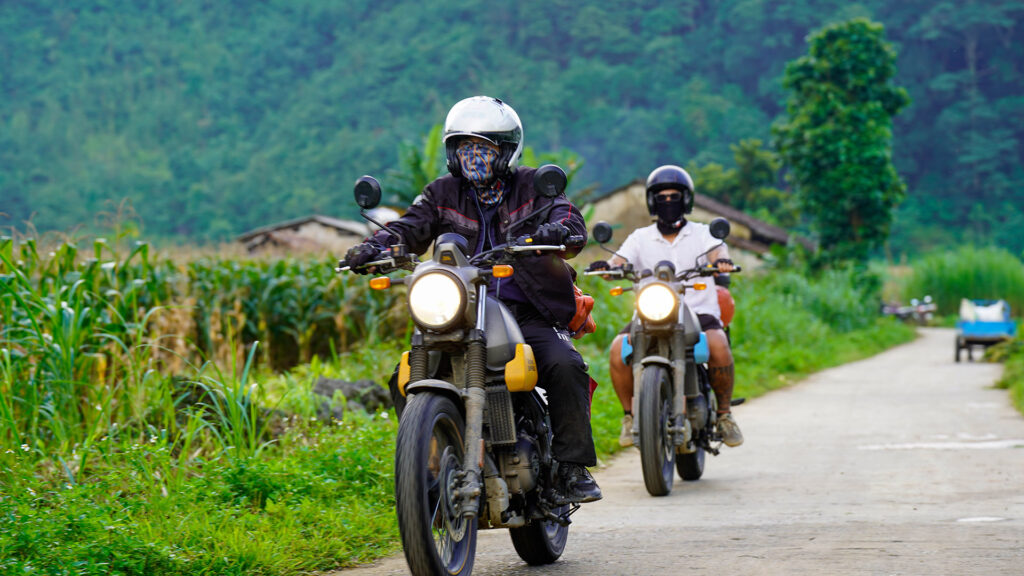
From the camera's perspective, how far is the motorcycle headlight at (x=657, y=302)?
7770 mm

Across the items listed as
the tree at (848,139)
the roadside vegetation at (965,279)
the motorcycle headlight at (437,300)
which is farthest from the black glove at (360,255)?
the roadside vegetation at (965,279)

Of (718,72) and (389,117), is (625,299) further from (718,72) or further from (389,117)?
(718,72)

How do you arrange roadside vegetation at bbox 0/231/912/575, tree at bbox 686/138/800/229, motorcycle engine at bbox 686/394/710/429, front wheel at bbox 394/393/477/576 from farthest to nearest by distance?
tree at bbox 686/138/800/229
motorcycle engine at bbox 686/394/710/429
roadside vegetation at bbox 0/231/912/575
front wheel at bbox 394/393/477/576

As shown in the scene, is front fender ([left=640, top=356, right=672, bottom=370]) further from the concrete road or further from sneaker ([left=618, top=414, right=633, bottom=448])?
the concrete road

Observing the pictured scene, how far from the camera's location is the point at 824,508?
6902mm

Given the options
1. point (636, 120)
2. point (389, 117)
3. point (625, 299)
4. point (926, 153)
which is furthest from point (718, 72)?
point (625, 299)

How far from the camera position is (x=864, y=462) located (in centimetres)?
911

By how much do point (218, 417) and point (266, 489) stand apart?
3.79 ft

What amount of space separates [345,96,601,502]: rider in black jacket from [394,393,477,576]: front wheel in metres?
0.63

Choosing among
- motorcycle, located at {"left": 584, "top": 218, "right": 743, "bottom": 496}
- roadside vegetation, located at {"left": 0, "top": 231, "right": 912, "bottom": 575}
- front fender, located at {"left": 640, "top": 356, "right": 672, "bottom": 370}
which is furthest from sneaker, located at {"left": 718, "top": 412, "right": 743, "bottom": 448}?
roadside vegetation, located at {"left": 0, "top": 231, "right": 912, "bottom": 575}

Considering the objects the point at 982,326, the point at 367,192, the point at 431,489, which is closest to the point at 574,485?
the point at 431,489

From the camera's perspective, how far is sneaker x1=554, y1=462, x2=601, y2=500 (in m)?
5.23

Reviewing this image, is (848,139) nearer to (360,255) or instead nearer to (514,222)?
(514,222)

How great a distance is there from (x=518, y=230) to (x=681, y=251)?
3336 mm
